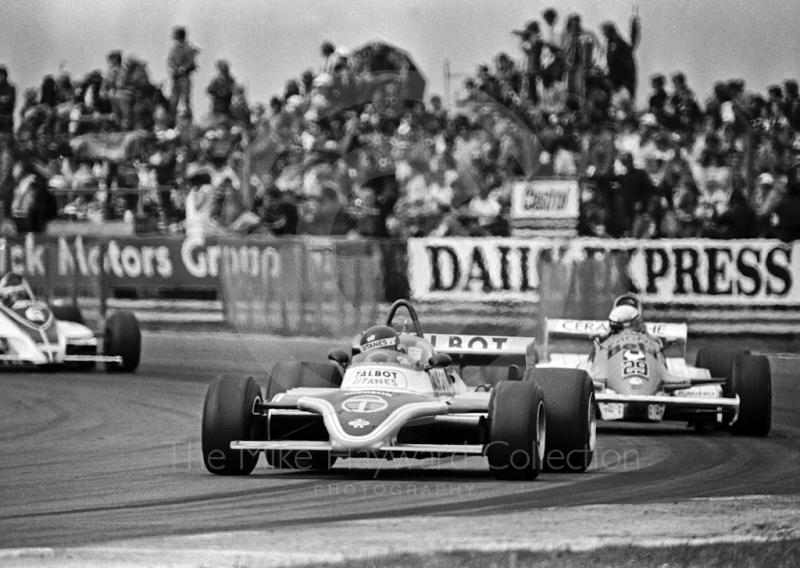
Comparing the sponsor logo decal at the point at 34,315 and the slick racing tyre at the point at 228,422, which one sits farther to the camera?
the sponsor logo decal at the point at 34,315

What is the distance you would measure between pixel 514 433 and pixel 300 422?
1.52 m

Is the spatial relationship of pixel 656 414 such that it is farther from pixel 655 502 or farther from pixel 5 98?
A: pixel 5 98

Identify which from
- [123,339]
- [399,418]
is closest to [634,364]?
[399,418]

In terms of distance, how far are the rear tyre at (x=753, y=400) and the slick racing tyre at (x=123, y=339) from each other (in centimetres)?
808

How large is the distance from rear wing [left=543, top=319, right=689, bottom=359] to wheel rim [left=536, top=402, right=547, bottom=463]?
166 inches

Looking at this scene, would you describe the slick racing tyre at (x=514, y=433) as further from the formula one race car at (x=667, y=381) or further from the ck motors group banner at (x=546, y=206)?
the ck motors group banner at (x=546, y=206)

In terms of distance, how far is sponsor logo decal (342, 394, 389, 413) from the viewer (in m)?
9.41

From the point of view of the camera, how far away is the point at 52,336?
18.0m

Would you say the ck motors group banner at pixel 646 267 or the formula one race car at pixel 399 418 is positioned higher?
the ck motors group banner at pixel 646 267

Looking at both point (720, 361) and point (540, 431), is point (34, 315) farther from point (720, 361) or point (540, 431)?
point (540, 431)

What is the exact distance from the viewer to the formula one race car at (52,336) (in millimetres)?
17578

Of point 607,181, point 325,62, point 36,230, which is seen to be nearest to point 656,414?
→ point 607,181

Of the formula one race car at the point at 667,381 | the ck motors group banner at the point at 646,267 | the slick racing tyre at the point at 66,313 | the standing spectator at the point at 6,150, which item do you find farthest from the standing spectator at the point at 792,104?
the standing spectator at the point at 6,150

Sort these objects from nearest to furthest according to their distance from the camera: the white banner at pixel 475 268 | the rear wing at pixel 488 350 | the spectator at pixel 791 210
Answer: the rear wing at pixel 488 350 < the spectator at pixel 791 210 < the white banner at pixel 475 268
